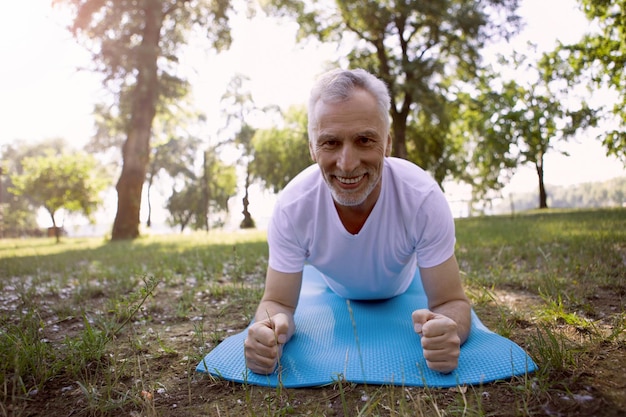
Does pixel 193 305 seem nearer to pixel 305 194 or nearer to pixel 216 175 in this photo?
pixel 305 194

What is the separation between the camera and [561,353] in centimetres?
225

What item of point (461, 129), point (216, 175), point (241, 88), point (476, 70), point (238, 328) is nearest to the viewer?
point (238, 328)

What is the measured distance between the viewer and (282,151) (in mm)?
35406

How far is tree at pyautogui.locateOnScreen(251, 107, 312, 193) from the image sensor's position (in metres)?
34.5

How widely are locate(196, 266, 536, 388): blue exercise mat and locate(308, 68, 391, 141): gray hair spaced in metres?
1.37

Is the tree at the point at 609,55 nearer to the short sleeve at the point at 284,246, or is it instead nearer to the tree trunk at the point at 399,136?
the tree trunk at the point at 399,136

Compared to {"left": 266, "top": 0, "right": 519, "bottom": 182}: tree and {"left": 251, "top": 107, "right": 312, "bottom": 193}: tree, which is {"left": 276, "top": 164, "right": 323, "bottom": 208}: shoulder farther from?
{"left": 251, "top": 107, "right": 312, "bottom": 193}: tree

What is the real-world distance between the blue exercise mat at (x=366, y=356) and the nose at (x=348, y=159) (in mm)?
949

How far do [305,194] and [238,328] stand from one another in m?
1.24

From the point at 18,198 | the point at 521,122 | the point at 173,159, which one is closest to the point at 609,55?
the point at 521,122

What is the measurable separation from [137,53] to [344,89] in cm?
1644

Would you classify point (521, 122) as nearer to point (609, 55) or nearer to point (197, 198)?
point (609, 55)

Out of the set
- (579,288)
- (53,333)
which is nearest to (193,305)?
(53,333)

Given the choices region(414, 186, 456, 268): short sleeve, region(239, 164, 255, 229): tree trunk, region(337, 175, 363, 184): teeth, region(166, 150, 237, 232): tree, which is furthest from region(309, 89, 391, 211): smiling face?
region(166, 150, 237, 232): tree
